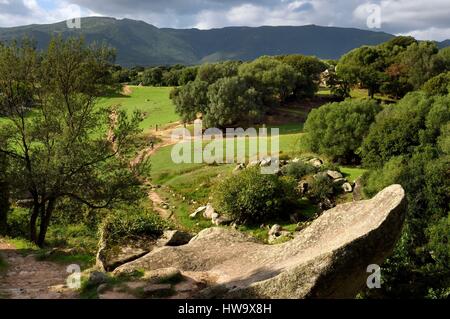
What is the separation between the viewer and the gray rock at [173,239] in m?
17.6

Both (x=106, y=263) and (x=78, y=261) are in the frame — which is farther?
(x=78, y=261)

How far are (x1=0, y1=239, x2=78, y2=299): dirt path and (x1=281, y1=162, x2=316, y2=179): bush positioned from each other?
24223 mm

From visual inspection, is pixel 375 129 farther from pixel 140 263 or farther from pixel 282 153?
pixel 140 263

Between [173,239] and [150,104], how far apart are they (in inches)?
2583

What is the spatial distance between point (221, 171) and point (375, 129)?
583 inches

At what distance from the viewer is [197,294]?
37.0 feet

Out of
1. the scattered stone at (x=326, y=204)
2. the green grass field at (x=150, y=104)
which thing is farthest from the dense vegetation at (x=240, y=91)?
the scattered stone at (x=326, y=204)

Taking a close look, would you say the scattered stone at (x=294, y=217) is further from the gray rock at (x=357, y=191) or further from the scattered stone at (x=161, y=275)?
the scattered stone at (x=161, y=275)

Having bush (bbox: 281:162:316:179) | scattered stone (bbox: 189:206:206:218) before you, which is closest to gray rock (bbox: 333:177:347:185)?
bush (bbox: 281:162:316:179)

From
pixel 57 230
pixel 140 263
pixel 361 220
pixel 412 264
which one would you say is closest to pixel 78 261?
pixel 140 263

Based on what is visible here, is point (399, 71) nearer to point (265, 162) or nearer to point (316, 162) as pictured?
point (316, 162)

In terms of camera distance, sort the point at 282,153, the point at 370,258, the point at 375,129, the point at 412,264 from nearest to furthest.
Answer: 1. the point at 370,258
2. the point at 412,264
3. the point at 375,129
4. the point at 282,153

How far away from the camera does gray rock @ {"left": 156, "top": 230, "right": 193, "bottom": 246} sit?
17.6 meters

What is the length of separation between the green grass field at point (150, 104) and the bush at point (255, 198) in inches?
1237
